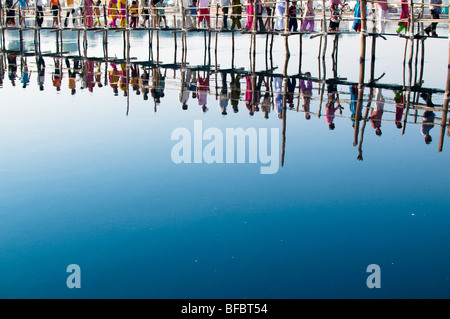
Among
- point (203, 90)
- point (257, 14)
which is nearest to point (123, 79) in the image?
point (203, 90)

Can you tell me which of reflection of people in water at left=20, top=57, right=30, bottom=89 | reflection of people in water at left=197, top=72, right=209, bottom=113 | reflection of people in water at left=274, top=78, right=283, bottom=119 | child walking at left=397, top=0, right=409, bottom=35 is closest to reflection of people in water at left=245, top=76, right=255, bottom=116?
reflection of people in water at left=274, top=78, right=283, bottom=119

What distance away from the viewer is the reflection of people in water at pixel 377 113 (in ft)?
33.8

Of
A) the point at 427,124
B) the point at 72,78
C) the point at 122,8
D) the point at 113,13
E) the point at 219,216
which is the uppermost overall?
the point at 122,8

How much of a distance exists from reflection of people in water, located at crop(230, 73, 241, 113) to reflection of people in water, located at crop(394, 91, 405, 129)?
3.39 metres

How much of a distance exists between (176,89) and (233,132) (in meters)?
5.00

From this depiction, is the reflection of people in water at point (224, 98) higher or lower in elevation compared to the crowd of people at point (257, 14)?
lower

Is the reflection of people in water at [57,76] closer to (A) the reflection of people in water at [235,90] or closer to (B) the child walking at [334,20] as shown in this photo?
(A) the reflection of people in water at [235,90]

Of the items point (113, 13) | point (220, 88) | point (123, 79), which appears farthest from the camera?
point (113, 13)

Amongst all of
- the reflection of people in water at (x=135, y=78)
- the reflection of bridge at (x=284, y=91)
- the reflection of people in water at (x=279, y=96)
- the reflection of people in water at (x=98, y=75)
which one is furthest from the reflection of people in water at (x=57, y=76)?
the reflection of people in water at (x=279, y=96)

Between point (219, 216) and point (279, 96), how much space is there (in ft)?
24.0

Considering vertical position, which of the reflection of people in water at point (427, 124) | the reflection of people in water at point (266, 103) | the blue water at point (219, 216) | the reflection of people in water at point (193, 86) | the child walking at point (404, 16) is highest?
the child walking at point (404, 16)

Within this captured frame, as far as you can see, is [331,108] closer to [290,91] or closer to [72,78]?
[290,91]

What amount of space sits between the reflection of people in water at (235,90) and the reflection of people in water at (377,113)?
297 cm

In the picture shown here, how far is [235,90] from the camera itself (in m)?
→ 14.5
